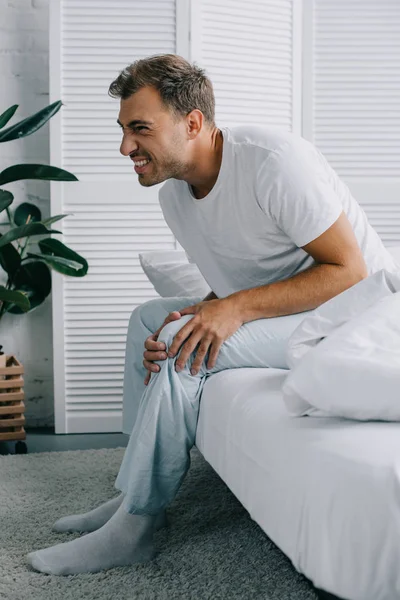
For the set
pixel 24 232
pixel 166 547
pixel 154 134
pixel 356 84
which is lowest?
pixel 166 547

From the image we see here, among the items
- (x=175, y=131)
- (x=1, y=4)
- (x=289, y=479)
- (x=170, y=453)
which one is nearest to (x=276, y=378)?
(x=170, y=453)

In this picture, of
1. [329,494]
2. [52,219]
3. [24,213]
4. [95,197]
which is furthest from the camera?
[24,213]

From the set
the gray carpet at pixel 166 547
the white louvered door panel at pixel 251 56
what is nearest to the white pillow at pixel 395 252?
the gray carpet at pixel 166 547

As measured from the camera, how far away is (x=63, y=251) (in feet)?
9.25

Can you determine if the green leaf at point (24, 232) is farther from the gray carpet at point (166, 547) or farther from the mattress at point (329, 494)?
the mattress at point (329, 494)

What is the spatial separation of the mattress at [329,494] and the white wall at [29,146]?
2.18m

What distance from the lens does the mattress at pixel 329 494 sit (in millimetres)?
748

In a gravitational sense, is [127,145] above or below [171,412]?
above

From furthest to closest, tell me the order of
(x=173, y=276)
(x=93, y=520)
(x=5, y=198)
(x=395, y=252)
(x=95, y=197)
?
1. (x=95, y=197)
2. (x=5, y=198)
3. (x=173, y=276)
4. (x=395, y=252)
5. (x=93, y=520)

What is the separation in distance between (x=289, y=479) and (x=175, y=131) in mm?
1029

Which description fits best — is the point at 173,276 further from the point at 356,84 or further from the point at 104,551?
the point at 356,84

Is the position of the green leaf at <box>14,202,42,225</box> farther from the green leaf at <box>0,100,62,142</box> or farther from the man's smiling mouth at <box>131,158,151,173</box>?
the man's smiling mouth at <box>131,158,151,173</box>

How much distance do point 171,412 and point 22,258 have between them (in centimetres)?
174

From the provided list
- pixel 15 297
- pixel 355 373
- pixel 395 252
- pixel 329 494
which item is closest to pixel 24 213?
pixel 15 297
